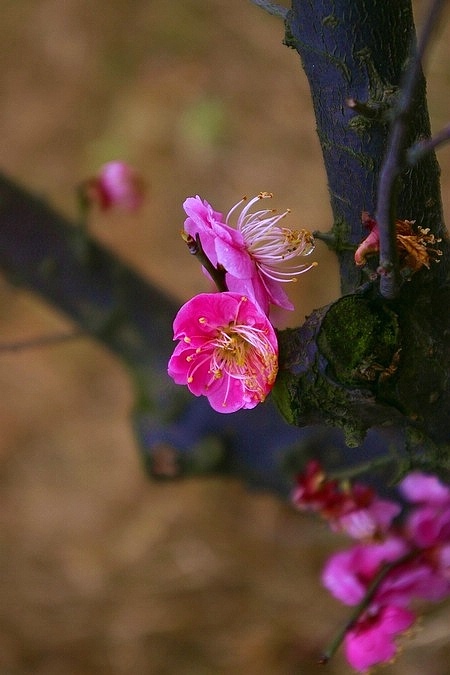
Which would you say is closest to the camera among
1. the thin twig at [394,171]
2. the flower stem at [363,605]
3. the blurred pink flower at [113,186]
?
the thin twig at [394,171]

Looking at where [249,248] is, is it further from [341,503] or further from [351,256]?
[341,503]

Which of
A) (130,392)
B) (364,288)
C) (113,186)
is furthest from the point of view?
(130,392)

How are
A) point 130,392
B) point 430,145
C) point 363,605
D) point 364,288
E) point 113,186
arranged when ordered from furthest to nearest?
point 130,392, point 113,186, point 363,605, point 364,288, point 430,145

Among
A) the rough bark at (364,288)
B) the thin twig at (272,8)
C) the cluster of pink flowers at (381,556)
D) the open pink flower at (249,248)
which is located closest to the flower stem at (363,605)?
the cluster of pink flowers at (381,556)

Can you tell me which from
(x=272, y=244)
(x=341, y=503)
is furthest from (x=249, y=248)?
(x=341, y=503)

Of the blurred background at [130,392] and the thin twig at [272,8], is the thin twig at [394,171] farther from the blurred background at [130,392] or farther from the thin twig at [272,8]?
the blurred background at [130,392]

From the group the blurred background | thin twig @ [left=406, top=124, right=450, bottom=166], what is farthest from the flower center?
the blurred background

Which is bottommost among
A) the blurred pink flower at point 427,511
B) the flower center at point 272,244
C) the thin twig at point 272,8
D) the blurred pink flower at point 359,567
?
the blurred pink flower at point 359,567
